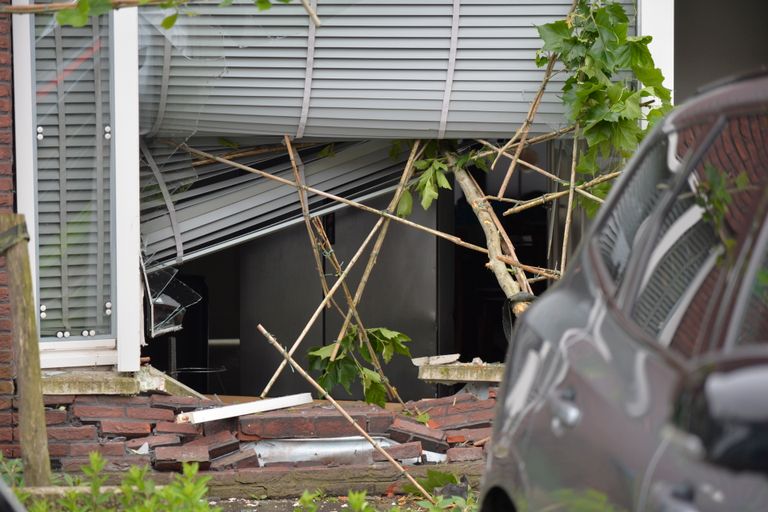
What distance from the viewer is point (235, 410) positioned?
5.36 m

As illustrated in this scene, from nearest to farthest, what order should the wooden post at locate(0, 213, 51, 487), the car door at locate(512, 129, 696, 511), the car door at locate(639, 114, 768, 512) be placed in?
1. the car door at locate(639, 114, 768, 512)
2. the car door at locate(512, 129, 696, 511)
3. the wooden post at locate(0, 213, 51, 487)

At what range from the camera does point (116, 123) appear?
5281 mm

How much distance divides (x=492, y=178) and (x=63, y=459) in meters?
6.25

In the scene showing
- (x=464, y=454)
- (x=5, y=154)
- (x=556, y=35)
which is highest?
(x=556, y=35)

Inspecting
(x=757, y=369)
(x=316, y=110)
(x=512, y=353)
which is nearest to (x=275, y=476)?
(x=316, y=110)

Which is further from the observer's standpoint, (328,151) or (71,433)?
(328,151)

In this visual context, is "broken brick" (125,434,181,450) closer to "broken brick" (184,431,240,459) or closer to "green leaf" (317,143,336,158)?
"broken brick" (184,431,240,459)

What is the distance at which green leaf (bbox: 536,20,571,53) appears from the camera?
17.0ft

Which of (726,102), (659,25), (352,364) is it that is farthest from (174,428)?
(726,102)

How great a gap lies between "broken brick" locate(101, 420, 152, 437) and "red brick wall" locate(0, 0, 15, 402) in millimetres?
496

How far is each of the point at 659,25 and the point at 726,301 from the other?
155 inches

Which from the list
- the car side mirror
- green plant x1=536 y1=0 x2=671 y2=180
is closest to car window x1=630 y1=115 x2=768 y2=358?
the car side mirror

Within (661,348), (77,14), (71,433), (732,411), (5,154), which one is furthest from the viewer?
(71,433)

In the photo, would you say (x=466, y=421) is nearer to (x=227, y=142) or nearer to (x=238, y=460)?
(x=238, y=460)
